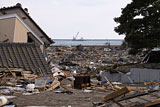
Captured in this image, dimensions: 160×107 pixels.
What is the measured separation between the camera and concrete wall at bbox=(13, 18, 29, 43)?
52.0 ft

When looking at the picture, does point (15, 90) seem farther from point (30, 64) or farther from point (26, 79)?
point (30, 64)

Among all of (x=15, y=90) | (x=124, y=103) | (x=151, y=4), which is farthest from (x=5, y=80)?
(x=151, y=4)

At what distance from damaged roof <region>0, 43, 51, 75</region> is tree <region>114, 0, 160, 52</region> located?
6.62 meters

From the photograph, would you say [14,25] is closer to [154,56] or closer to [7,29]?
[7,29]

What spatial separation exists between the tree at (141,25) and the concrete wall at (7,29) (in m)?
7.93

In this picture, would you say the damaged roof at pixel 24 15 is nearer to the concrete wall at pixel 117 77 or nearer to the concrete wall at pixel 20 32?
the concrete wall at pixel 20 32

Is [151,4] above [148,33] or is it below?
above

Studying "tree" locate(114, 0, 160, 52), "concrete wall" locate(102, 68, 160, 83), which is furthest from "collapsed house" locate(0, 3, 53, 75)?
"tree" locate(114, 0, 160, 52)

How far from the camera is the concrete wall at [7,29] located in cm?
1573

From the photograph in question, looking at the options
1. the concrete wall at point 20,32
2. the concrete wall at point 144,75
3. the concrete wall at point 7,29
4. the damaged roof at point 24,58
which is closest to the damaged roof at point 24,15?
the concrete wall at point 7,29

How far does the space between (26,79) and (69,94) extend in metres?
3.10

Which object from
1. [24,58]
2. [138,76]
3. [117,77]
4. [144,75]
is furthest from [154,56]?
[24,58]

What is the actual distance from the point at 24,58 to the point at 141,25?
872cm

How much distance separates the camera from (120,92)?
16.4 ft
